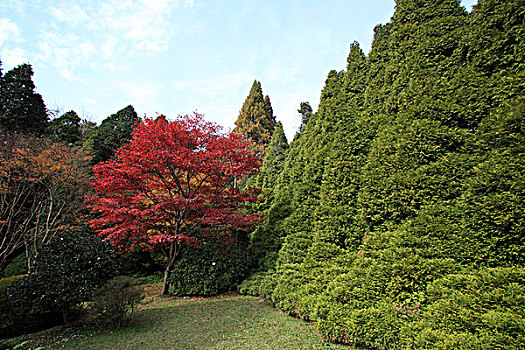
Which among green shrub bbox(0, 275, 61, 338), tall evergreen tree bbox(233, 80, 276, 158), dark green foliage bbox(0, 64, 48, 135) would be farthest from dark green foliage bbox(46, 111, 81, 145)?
tall evergreen tree bbox(233, 80, 276, 158)

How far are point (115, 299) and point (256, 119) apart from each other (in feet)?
76.4

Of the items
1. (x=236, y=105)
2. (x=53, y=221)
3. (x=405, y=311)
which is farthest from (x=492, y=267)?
(x=236, y=105)

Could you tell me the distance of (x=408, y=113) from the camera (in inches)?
177

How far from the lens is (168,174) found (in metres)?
9.20

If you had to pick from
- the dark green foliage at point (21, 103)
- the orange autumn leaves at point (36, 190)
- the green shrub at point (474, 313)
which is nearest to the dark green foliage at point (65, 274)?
the orange autumn leaves at point (36, 190)

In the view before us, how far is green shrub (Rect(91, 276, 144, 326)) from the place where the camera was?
219 inches

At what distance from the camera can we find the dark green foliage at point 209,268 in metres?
9.03

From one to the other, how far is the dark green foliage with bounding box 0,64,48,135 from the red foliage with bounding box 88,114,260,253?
36.0 ft

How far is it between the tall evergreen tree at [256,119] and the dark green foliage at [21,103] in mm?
16044

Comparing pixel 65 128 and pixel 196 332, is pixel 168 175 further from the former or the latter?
pixel 65 128

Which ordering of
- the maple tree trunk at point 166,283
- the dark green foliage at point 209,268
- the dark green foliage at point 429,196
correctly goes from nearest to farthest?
the dark green foliage at point 429,196
the dark green foliage at point 209,268
the maple tree trunk at point 166,283

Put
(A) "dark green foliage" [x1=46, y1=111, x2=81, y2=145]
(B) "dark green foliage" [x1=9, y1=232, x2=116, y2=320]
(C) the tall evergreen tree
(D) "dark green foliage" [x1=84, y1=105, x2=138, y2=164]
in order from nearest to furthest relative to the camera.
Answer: (B) "dark green foliage" [x1=9, y1=232, x2=116, y2=320], (D) "dark green foliage" [x1=84, y1=105, x2=138, y2=164], (A) "dark green foliage" [x1=46, y1=111, x2=81, y2=145], (C) the tall evergreen tree

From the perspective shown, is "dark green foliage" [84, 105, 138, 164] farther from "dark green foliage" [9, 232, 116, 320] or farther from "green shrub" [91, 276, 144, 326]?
"green shrub" [91, 276, 144, 326]

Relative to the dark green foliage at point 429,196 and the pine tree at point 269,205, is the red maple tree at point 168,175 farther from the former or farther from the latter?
the dark green foliage at point 429,196
